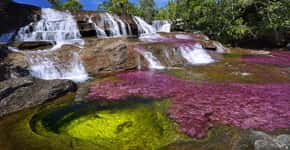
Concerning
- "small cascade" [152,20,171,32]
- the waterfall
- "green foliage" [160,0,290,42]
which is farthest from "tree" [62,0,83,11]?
the waterfall

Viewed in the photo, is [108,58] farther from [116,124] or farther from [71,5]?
[71,5]

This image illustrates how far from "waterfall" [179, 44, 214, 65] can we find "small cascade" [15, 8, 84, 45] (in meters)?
8.17

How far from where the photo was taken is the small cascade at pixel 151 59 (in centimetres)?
1716

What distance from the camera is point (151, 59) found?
1736 cm

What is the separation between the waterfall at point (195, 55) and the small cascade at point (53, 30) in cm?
817

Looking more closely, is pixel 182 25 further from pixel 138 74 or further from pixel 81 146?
pixel 81 146

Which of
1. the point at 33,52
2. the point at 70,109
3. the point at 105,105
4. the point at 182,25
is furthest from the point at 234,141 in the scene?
the point at 182,25

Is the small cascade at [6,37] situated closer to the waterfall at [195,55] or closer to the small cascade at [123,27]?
the small cascade at [123,27]

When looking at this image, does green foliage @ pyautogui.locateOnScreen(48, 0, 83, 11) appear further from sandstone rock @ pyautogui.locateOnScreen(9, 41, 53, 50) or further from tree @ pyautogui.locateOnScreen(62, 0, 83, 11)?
sandstone rock @ pyautogui.locateOnScreen(9, 41, 53, 50)

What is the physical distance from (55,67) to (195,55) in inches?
446

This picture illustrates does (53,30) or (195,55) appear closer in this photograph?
(195,55)

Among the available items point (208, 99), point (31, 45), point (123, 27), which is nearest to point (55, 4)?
point (123, 27)

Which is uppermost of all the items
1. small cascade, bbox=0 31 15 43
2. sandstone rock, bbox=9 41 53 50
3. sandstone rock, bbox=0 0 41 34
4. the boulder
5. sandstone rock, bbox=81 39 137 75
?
sandstone rock, bbox=0 0 41 34

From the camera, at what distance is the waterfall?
64.2ft
